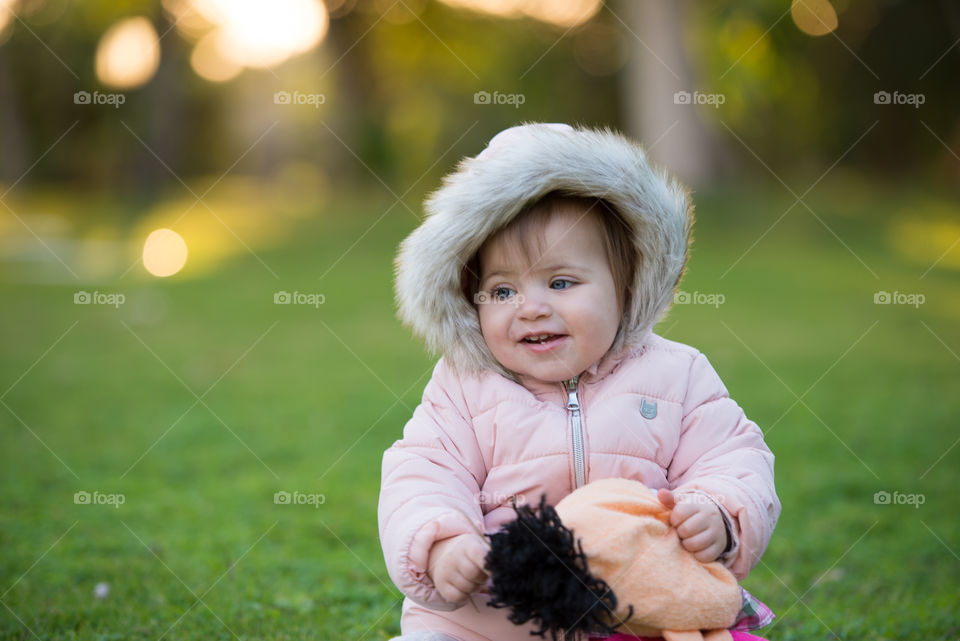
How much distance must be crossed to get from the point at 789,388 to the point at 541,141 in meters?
4.57

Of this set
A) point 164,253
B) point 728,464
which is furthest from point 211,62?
point 728,464

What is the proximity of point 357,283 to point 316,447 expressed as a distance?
6582 mm

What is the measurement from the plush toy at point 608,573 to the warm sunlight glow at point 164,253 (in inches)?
476

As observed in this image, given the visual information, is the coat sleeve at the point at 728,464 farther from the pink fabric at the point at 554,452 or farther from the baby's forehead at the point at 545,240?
the baby's forehead at the point at 545,240

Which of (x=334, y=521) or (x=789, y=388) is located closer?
(x=334, y=521)

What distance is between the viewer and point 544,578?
1.85m

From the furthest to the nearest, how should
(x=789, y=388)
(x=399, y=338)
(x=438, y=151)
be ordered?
1. (x=438, y=151)
2. (x=399, y=338)
3. (x=789, y=388)

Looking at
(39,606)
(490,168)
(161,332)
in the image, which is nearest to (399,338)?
(161,332)

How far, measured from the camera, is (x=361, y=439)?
5.34 m

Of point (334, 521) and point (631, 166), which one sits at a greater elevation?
point (631, 166)

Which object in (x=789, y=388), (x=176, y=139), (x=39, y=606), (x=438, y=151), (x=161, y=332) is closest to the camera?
(x=39, y=606)

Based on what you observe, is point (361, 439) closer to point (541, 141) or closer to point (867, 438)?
point (867, 438)

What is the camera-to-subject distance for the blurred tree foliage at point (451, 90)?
1625 cm

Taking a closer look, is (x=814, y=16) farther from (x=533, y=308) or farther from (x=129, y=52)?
(x=533, y=308)
